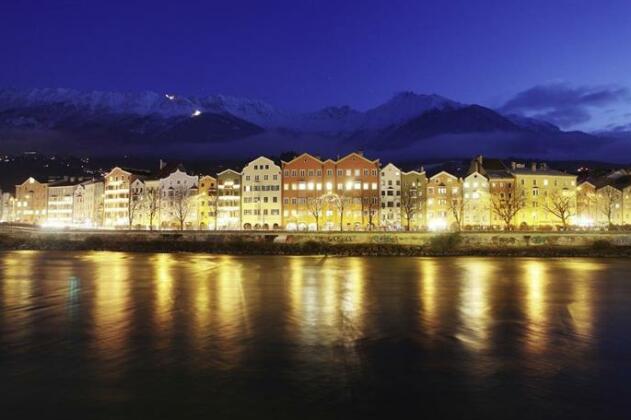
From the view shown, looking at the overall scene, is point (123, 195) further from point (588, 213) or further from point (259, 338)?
point (259, 338)

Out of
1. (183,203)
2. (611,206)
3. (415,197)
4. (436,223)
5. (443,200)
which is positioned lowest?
(436,223)

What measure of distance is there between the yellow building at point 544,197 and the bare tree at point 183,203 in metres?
45.8

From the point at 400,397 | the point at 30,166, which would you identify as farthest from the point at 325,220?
the point at 30,166

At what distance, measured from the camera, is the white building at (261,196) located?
258ft

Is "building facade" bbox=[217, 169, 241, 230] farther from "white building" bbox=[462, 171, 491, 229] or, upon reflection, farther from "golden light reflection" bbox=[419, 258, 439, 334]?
"golden light reflection" bbox=[419, 258, 439, 334]

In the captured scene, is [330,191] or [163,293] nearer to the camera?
[163,293]

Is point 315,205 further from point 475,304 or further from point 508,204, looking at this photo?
point 475,304

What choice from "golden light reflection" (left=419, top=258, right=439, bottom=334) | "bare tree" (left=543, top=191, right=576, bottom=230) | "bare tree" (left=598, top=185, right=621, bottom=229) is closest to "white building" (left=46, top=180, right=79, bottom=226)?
"golden light reflection" (left=419, top=258, right=439, bottom=334)

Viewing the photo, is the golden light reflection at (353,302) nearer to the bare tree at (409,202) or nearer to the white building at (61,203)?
the bare tree at (409,202)

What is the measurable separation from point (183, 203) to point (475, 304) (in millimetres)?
62075

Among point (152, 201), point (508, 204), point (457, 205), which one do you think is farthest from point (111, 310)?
point (457, 205)

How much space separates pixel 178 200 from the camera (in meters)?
81.2

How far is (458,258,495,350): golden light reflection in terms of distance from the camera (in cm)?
1817

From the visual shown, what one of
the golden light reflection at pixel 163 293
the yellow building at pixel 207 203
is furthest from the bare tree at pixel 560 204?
the golden light reflection at pixel 163 293
